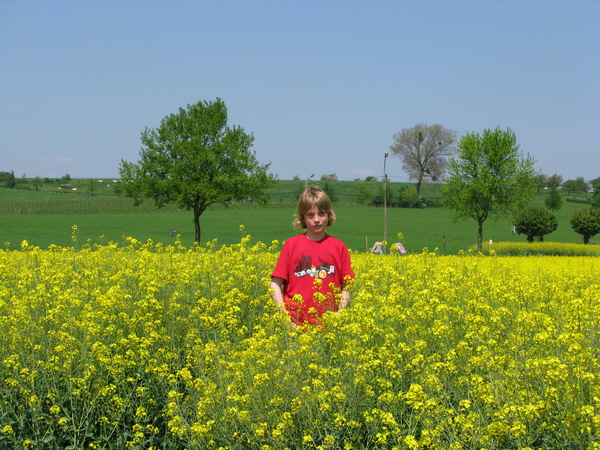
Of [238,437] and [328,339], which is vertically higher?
[328,339]

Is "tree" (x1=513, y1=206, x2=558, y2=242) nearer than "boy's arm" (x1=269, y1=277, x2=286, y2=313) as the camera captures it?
No

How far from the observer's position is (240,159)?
92.7 feet

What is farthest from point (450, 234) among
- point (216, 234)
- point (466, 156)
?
point (216, 234)

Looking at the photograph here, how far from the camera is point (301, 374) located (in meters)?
3.45

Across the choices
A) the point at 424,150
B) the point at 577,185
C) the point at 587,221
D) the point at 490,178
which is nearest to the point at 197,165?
the point at 490,178

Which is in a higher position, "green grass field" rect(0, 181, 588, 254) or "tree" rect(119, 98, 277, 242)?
"tree" rect(119, 98, 277, 242)

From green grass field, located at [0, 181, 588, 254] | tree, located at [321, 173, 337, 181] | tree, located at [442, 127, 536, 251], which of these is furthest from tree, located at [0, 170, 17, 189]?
tree, located at [442, 127, 536, 251]

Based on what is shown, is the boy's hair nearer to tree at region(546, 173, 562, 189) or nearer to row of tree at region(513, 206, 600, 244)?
row of tree at region(513, 206, 600, 244)

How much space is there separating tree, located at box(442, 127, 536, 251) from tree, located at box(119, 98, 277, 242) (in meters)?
11.7

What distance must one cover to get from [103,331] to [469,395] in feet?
9.96

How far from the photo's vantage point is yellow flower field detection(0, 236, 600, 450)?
9.89ft

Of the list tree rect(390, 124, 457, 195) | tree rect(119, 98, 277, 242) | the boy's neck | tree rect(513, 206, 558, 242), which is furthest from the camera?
tree rect(390, 124, 457, 195)

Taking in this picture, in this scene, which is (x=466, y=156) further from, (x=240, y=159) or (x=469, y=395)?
(x=469, y=395)

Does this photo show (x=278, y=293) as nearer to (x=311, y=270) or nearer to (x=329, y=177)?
(x=311, y=270)
